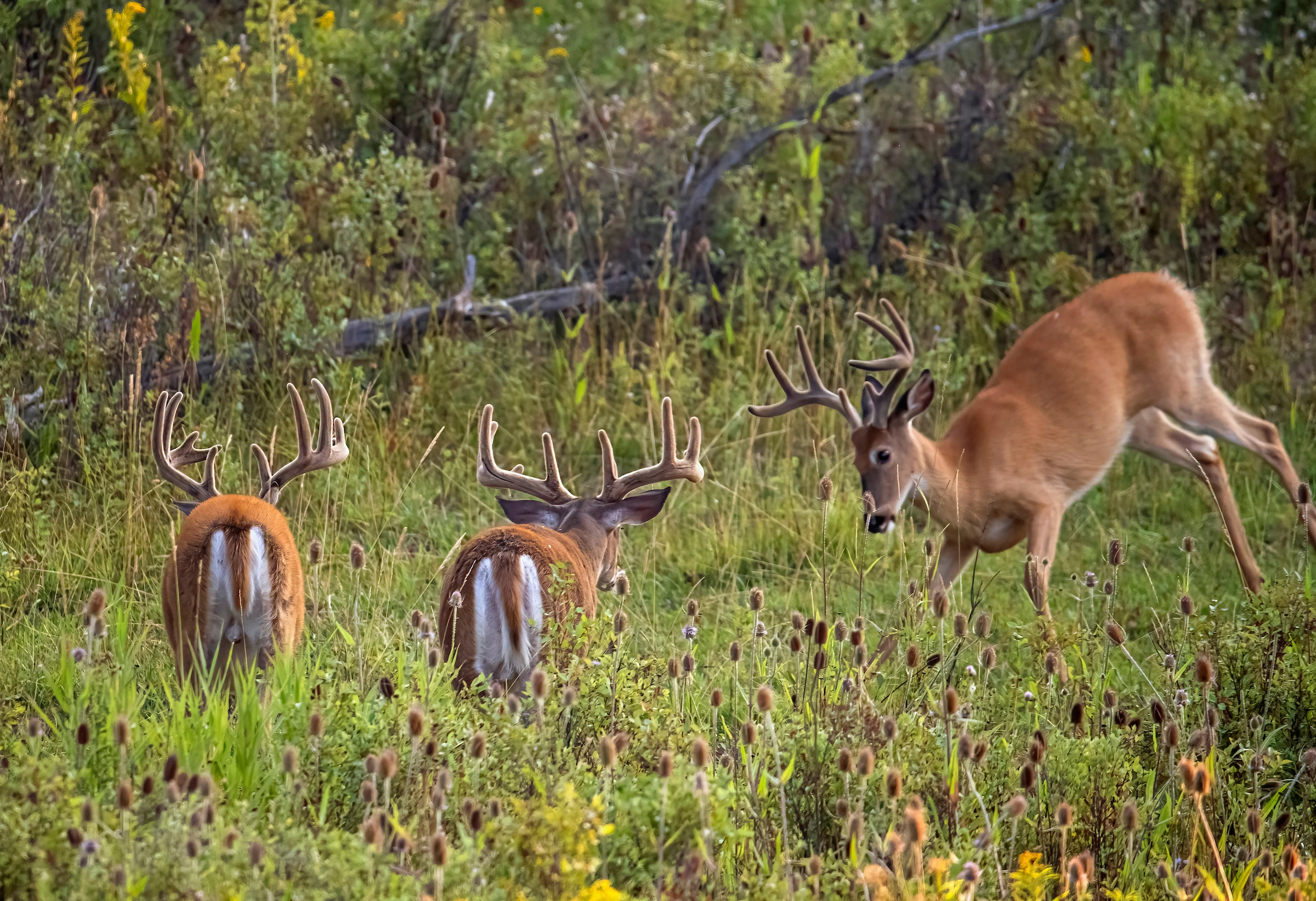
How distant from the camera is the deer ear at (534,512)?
475cm

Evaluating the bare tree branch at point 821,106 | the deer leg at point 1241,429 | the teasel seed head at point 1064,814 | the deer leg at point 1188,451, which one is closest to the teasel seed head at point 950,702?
the teasel seed head at point 1064,814

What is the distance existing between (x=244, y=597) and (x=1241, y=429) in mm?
4716

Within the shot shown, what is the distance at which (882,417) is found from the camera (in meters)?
5.98

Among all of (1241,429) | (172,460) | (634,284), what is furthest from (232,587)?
(1241,429)

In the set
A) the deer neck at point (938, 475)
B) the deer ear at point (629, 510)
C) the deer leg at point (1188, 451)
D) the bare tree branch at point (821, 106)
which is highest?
the bare tree branch at point (821, 106)

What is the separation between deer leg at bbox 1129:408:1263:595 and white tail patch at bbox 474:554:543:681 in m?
3.37

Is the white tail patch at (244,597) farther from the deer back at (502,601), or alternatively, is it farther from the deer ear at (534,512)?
the deer ear at (534,512)

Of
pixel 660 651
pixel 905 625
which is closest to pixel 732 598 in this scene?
pixel 660 651

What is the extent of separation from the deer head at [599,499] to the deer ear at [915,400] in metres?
1.39

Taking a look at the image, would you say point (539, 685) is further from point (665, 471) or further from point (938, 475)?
point (938, 475)

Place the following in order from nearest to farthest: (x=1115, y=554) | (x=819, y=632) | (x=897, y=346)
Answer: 1. (x=819, y=632)
2. (x=1115, y=554)
3. (x=897, y=346)

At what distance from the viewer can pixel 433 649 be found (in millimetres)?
3193

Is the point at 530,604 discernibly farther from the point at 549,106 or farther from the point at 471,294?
the point at 549,106

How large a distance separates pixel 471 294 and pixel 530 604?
3537 mm
